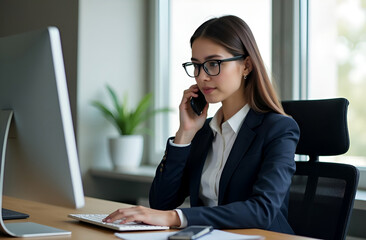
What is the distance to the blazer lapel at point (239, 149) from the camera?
5.73 feet

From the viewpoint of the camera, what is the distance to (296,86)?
2.87m

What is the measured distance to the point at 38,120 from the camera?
4.04ft

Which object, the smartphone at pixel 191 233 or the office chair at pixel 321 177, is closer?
the smartphone at pixel 191 233

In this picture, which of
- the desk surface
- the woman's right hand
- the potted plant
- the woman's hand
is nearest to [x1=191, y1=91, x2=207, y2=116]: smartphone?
the woman's right hand

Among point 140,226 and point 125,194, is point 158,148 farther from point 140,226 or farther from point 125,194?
point 140,226

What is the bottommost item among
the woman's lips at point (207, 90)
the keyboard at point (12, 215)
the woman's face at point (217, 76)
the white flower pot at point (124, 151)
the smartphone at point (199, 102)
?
the white flower pot at point (124, 151)

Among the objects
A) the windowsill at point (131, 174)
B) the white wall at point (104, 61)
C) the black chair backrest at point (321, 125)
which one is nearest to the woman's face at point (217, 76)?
the black chair backrest at point (321, 125)

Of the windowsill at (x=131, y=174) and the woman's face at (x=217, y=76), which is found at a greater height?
the woman's face at (x=217, y=76)

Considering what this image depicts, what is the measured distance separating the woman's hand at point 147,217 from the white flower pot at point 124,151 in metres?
2.07

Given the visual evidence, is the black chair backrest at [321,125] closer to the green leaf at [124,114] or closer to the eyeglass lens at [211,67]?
the eyeglass lens at [211,67]

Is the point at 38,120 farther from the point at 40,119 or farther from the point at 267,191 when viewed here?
the point at 267,191

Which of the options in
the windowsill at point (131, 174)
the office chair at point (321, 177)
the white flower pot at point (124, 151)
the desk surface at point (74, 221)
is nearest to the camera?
the desk surface at point (74, 221)

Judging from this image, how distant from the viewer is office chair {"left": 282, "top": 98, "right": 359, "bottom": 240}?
1.70m

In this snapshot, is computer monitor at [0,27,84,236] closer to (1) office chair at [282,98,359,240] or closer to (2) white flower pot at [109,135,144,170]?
(1) office chair at [282,98,359,240]
